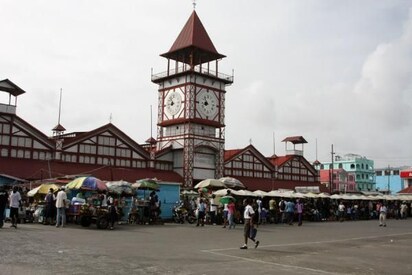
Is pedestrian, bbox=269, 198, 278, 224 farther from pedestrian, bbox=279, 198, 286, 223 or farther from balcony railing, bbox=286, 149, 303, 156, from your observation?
balcony railing, bbox=286, 149, 303, 156

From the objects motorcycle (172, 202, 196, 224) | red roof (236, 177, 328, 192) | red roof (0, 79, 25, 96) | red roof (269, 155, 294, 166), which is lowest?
motorcycle (172, 202, 196, 224)

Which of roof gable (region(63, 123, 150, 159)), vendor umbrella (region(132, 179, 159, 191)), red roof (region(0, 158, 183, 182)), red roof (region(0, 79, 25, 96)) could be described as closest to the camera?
vendor umbrella (region(132, 179, 159, 191))

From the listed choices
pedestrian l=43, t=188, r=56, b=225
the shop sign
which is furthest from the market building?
the shop sign

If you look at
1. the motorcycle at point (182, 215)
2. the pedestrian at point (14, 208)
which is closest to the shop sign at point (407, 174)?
the motorcycle at point (182, 215)

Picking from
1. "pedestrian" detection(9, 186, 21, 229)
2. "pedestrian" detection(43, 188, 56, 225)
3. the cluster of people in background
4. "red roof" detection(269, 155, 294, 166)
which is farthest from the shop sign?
"pedestrian" detection(9, 186, 21, 229)

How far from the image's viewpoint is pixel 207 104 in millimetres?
49500

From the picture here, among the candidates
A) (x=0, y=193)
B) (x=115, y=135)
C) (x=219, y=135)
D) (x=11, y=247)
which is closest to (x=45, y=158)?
(x=115, y=135)

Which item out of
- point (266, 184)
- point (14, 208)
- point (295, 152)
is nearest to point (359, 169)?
point (295, 152)

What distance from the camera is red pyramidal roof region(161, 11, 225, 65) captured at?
161 ft

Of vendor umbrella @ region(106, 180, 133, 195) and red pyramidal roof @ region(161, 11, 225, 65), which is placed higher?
red pyramidal roof @ region(161, 11, 225, 65)

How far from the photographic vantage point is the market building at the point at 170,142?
39469 millimetres

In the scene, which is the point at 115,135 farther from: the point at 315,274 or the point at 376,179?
the point at 376,179

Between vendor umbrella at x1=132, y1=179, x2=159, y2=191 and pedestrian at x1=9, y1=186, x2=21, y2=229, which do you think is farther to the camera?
vendor umbrella at x1=132, y1=179, x2=159, y2=191

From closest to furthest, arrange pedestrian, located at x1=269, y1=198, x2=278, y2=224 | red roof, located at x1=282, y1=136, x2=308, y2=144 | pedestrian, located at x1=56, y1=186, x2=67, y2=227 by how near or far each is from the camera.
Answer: pedestrian, located at x1=56, y1=186, x2=67, y2=227 < pedestrian, located at x1=269, y1=198, x2=278, y2=224 < red roof, located at x1=282, y1=136, x2=308, y2=144
